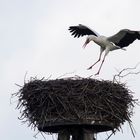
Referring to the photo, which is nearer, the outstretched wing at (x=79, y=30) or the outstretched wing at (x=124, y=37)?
the outstretched wing at (x=124, y=37)

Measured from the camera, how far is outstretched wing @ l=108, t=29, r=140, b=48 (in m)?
8.68

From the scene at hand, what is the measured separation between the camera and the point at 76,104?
268 inches

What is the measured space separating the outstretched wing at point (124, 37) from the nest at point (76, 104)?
1454mm

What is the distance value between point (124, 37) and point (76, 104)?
252 cm

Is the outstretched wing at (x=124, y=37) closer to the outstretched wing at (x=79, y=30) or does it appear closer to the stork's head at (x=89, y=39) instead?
the stork's head at (x=89, y=39)

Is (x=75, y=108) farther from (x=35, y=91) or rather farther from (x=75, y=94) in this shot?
(x=35, y=91)

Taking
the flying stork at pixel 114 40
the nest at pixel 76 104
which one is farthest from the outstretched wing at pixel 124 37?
the nest at pixel 76 104

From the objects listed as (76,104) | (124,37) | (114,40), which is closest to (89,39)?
(114,40)

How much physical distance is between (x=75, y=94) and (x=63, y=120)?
53cm

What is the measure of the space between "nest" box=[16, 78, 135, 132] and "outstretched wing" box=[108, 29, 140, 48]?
1454mm

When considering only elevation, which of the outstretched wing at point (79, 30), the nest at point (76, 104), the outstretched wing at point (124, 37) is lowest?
the nest at point (76, 104)

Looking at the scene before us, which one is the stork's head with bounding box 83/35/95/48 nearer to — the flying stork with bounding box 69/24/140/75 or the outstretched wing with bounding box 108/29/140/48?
the flying stork with bounding box 69/24/140/75

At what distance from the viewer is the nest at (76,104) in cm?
661

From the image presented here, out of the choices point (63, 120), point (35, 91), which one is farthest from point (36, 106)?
point (63, 120)
